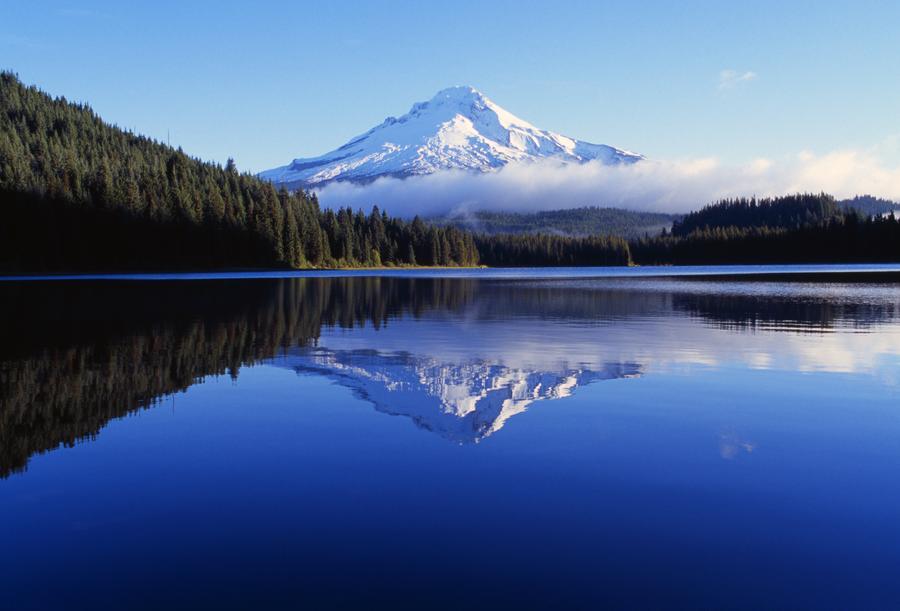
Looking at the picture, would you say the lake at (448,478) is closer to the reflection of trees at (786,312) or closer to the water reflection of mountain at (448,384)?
the water reflection of mountain at (448,384)

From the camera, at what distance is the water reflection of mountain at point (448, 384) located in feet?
51.6

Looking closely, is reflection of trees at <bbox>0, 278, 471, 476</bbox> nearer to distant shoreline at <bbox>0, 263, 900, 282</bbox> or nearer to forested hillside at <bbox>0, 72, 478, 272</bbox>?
distant shoreline at <bbox>0, 263, 900, 282</bbox>

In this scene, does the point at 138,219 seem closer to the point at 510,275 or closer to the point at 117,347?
the point at 510,275

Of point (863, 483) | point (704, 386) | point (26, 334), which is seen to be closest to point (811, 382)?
point (704, 386)

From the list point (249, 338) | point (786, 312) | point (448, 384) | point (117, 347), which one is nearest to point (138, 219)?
point (249, 338)

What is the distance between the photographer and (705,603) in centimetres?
726

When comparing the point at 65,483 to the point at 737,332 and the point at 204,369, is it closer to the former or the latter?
the point at 204,369

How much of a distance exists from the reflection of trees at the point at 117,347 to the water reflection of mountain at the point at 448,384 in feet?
10.9

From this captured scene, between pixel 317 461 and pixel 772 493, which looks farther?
pixel 317 461

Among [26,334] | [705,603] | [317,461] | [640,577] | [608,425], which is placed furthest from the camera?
[26,334]

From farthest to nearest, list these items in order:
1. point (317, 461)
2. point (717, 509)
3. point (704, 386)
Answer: point (704, 386), point (317, 461), point (717, 509)

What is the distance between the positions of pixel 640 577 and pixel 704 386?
12.6 meters

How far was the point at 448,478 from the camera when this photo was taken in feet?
37.3

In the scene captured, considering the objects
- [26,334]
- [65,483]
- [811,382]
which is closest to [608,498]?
[65,483]
